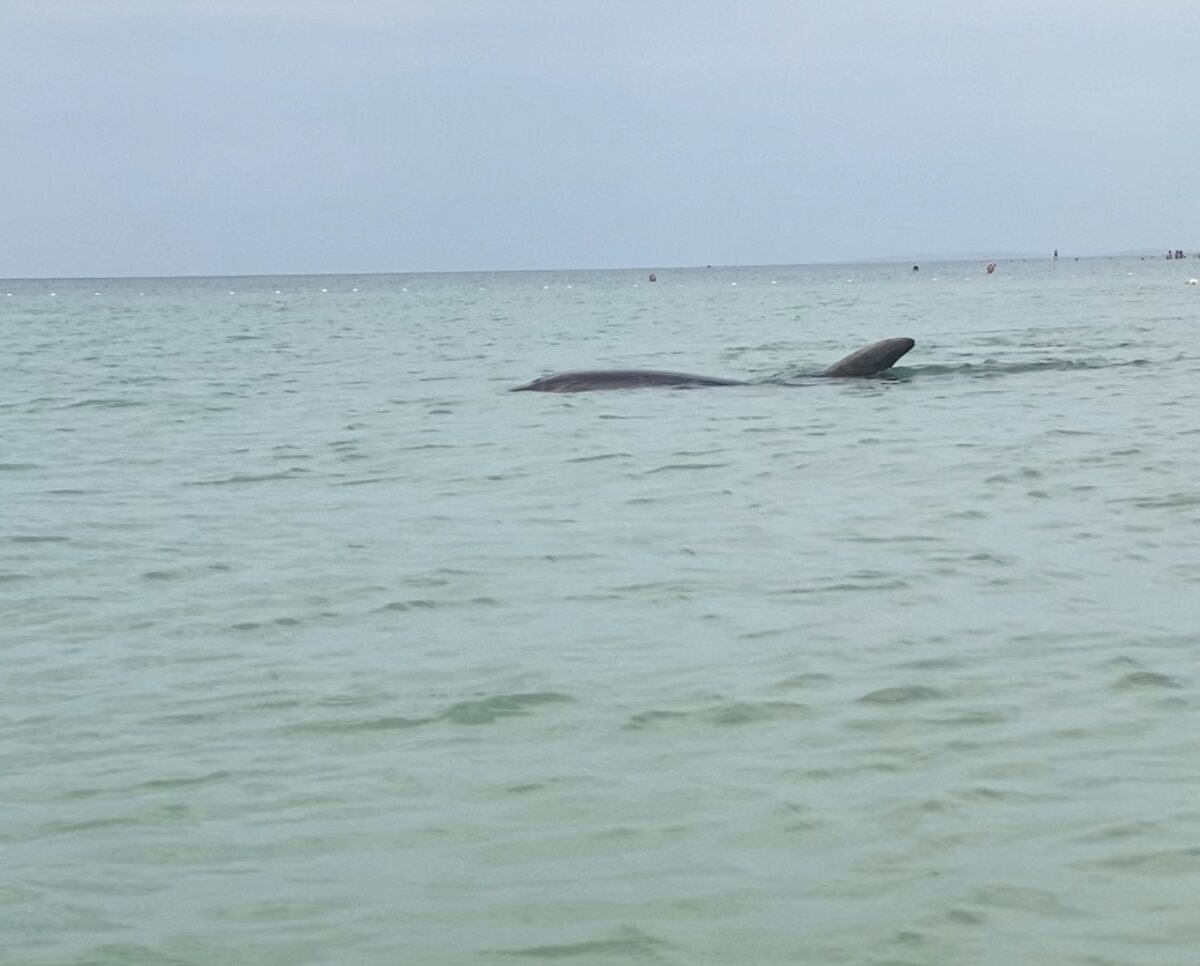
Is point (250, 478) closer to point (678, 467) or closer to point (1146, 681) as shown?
point (678, 467)

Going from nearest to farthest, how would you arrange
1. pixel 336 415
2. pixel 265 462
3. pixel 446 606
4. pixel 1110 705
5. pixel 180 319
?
pixel 1110 705
pixel 446 606
pixel 265 462
pixel 336 415
pixel 180 319

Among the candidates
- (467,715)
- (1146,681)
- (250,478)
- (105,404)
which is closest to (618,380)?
(105,404)

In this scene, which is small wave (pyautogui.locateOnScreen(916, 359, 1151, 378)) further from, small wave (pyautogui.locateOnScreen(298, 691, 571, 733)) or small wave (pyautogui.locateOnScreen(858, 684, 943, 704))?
small wave (pyautogui.locateOnScreen(298, 691, 571, 733))

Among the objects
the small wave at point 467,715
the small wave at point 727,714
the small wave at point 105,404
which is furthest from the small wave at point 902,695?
the small wave at point 105,404

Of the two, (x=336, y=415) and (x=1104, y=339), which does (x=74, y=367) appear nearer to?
(x=336, y=415)

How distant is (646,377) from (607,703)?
45.5ft

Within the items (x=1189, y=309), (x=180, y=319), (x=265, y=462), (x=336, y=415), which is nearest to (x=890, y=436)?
(x=265, y=462)

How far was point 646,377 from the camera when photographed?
20.0m

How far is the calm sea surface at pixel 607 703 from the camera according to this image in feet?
14.4

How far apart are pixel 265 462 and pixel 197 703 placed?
7.67m

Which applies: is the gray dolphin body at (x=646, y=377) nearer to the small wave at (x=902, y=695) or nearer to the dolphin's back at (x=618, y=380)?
the dolphin's back at (x=618, y=380)

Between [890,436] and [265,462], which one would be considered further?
[890,436]

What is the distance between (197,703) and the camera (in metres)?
6.42

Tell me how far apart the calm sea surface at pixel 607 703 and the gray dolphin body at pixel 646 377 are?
504 centimetres
